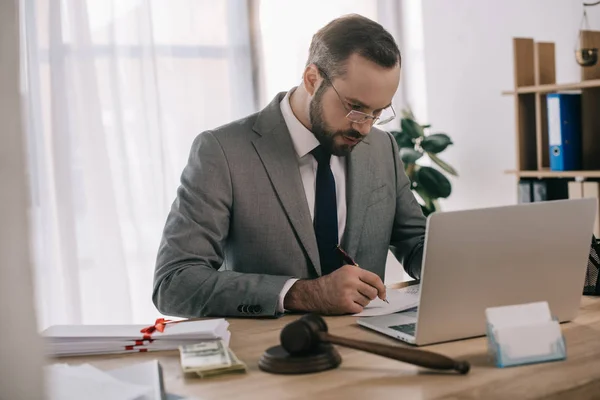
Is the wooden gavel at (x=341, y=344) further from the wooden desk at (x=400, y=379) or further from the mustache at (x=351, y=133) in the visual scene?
the mustache at (x=351, y=133)

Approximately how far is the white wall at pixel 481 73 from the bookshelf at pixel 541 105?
1.05 ft

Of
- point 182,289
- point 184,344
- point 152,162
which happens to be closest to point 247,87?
point 152,162

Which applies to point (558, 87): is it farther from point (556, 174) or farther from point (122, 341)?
point (122, 341)

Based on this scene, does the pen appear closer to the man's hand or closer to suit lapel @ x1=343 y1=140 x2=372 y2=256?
suit lapel @ x1=343 y1=140 x2=372 y2=256

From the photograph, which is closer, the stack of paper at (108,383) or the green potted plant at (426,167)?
the stack of paper at (108,383)

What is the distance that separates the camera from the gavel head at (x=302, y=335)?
1.33 metres

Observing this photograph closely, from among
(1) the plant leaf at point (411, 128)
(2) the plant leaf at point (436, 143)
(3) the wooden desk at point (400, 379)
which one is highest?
(1) the plant leaf at point (411, 128)

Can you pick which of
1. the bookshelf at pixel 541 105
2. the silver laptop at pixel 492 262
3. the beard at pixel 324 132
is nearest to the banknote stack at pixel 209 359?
the silver laptop at pixel 492 262

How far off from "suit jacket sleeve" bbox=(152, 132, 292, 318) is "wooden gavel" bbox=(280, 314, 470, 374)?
1.52 ft

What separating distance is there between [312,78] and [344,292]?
0.74 metres

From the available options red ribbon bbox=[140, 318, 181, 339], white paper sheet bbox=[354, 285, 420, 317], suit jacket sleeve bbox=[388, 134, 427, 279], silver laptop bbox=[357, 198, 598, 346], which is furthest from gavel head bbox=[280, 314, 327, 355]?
suit jacket sleeve bbox=[388, 134, 427, 279]

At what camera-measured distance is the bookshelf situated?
3.45m

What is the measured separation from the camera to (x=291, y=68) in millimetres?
4379

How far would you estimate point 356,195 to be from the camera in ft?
7.60
